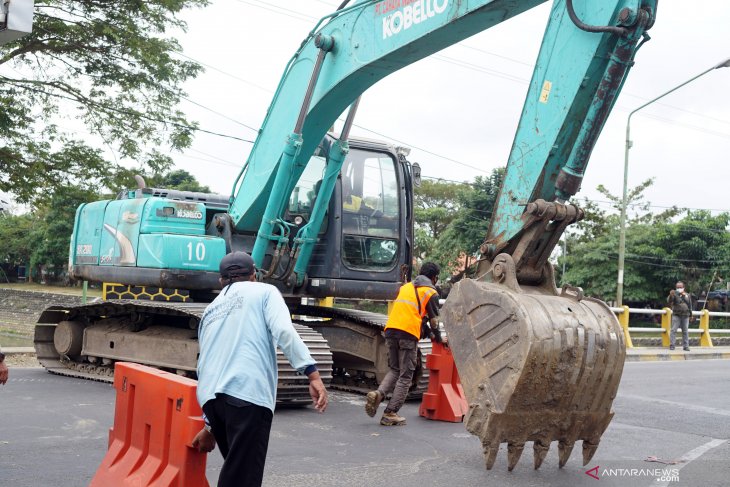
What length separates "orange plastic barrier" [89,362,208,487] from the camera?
4988 millimetres

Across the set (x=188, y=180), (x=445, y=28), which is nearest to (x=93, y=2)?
(x=445, y=28)

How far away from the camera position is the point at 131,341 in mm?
11305

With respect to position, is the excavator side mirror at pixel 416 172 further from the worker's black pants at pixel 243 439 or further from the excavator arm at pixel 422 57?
the worker's black pants at pixel 243 439

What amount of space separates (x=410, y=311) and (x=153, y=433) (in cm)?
442

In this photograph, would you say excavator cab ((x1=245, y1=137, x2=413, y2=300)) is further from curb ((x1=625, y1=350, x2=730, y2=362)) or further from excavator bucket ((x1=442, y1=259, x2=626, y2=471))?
curb ((x1=625, y1=350, x2=730, y2=362))

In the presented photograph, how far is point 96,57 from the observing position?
679 inches

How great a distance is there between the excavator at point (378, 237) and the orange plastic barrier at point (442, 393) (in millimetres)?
1141

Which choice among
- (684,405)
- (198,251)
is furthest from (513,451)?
(684,405)

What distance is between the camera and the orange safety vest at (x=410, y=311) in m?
9.31

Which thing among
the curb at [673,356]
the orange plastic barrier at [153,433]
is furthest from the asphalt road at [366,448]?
the curb at [673,356]

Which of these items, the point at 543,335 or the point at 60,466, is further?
the point at 60,466

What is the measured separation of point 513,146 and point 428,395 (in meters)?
3.76

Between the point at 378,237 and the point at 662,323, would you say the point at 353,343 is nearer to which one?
the point at 378,237

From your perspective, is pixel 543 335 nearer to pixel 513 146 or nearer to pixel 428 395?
pixel 513 146
